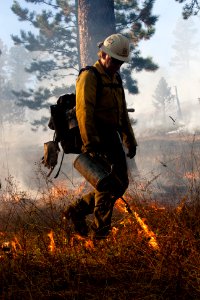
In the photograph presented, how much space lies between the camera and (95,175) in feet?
10.6

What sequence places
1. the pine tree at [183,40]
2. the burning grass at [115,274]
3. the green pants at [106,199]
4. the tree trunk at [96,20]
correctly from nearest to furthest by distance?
the burning grass at [115,274], the green pants at [106,199], the tree trunk at [96,20], the pine tree at [183,40]

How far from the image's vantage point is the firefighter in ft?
11.1

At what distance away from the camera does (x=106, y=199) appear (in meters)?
3.52

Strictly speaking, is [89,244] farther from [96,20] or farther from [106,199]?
[96,20]

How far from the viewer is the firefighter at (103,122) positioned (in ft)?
11.1

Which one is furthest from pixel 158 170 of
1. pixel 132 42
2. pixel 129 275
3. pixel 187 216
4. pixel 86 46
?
pixel 129 275

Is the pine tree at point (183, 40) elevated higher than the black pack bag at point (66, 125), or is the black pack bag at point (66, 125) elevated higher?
the black pack bag at point (66, 125)

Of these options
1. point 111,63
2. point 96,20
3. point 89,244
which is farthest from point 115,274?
point 96,20

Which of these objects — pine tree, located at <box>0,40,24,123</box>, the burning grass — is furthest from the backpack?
pine tree, located at <box>0,40,24,123</box>

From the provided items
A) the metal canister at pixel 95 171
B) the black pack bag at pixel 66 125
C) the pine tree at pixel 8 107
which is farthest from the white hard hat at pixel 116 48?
the pine tree at pixel 8 107

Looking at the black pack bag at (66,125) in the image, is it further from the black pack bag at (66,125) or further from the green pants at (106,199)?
the green pants at (106,199)

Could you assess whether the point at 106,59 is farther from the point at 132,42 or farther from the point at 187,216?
Answer: the point at 132,42

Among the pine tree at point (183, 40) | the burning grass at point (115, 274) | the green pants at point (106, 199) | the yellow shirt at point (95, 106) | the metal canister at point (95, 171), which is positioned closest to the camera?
the burning grass at point (115, 274)

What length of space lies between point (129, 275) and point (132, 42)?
41.5ft
